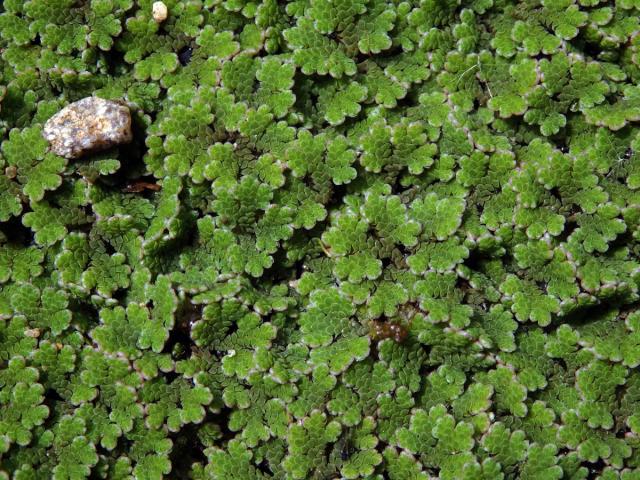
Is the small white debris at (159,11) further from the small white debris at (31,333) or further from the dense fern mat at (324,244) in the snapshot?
the small white debris at (31,333)

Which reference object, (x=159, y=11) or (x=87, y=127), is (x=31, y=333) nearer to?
(x=87, y=127)

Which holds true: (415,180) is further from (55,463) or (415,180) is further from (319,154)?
(55,463)

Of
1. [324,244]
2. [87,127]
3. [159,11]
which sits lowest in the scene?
[324,244]

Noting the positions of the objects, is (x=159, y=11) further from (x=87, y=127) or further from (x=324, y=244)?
(x=324, y=244)

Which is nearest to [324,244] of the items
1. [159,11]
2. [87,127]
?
[87,127]

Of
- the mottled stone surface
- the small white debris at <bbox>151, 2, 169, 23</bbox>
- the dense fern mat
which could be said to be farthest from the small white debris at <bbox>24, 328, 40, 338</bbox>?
the small white debris at <bbox>151, 2, 169, 23</bbox>

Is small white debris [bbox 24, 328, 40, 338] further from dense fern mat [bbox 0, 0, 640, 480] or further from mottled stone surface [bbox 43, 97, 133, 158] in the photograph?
mottled stone surface [bbox 43, 97, 133, 158]

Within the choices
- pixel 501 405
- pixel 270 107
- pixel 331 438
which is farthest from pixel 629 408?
pixel 270 107

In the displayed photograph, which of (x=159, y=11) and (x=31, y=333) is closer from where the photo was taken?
(x=31, y=333)

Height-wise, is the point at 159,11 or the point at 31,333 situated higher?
the point at 159,11
